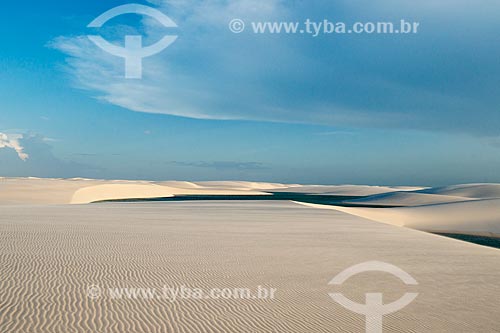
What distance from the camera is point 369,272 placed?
10.9 metres

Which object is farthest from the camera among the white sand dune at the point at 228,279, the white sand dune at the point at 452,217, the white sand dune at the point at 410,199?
the white sand dune at the point at 410,199

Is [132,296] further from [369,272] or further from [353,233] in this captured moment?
[353,233]

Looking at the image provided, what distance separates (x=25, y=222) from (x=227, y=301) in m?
14.6

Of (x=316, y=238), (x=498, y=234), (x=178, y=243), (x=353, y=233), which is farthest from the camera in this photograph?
(x=498, y=234)

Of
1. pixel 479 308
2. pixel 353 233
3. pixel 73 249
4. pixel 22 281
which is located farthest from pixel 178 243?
pixel 479 308

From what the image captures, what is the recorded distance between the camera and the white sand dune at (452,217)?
91.3 ft

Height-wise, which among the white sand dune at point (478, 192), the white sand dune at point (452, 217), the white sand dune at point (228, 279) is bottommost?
the white sand dune at point (452, 217)
